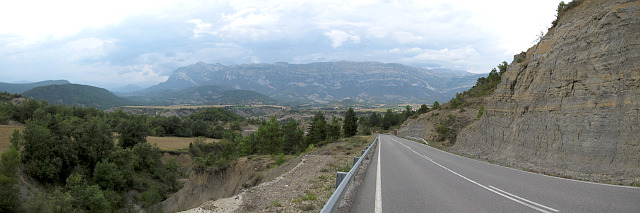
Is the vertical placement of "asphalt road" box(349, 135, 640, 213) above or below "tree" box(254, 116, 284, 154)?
above

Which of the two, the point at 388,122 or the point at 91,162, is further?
the point at 388,122

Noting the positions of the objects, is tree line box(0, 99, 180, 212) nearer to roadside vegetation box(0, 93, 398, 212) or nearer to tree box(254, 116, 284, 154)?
roadside vegetation box(0, 93, 398, 212)

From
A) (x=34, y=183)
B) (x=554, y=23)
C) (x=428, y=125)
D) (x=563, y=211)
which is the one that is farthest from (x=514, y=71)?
(x=34, y=183)

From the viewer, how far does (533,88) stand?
17359 mm

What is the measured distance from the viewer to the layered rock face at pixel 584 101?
34.8ft

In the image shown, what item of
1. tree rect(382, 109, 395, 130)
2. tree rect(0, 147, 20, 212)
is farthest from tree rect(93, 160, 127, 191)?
tree rect(382, 109, 395, 130)

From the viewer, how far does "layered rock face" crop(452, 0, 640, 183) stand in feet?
34.8

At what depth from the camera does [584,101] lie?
12.6 m

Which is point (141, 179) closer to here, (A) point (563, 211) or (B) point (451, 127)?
(B) point (451, 127)

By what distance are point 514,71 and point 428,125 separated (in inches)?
1041

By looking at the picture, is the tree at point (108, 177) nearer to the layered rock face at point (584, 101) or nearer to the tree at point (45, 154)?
the tree at point (45, 154)

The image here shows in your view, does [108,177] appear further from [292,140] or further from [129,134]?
[292,140]


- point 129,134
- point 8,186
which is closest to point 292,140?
point 129,134

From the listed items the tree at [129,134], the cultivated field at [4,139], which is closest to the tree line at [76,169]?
the cultivated field at [4,139]
